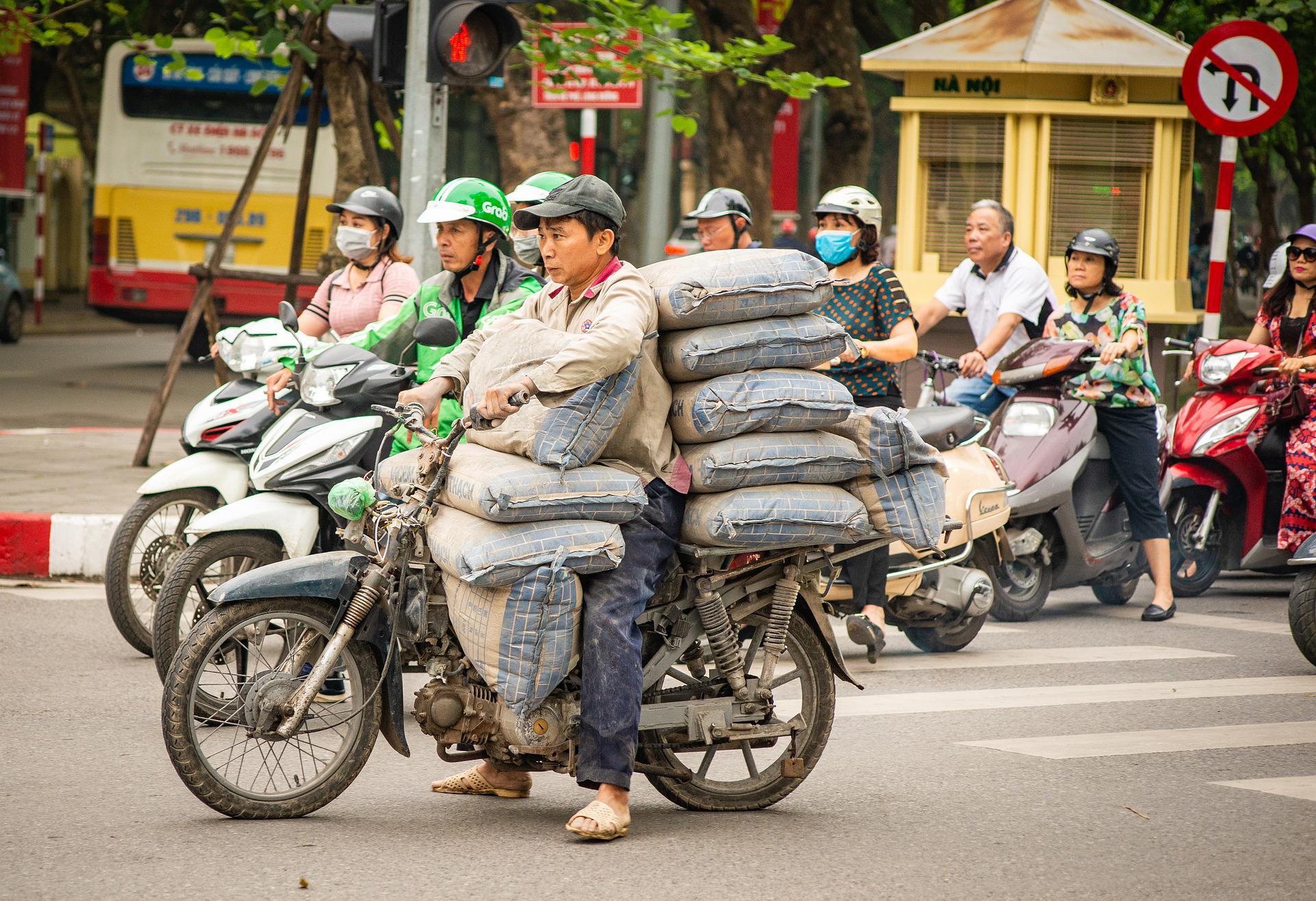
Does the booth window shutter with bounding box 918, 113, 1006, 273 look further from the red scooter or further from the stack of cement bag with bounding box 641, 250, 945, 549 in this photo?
the stack of cement bag with bounding box 641, 250, 945, 549

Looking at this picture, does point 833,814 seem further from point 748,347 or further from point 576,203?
point 576,203

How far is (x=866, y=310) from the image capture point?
22.7 ft

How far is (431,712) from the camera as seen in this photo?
171 inches

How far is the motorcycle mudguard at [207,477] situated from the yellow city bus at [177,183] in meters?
13.1

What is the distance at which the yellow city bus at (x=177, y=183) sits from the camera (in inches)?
762

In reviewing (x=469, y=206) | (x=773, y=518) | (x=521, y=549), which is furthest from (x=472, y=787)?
(x=469, y=206)

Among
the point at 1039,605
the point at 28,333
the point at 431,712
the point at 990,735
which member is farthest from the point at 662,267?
the point at 28,333

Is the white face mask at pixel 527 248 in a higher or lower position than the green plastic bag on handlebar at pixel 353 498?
higher

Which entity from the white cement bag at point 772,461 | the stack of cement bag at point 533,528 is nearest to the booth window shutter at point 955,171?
the white cement bag at point 772,461

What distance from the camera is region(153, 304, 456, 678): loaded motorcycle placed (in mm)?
5875

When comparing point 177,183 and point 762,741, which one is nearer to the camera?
→ point 762,741

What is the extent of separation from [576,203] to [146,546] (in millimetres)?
2835

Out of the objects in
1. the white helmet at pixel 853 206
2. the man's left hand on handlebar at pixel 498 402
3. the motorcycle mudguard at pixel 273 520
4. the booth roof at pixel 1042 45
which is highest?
the booth roof at pixel 1042 45

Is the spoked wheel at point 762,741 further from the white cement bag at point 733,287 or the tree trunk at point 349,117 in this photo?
the tree trunk at point 349,117
